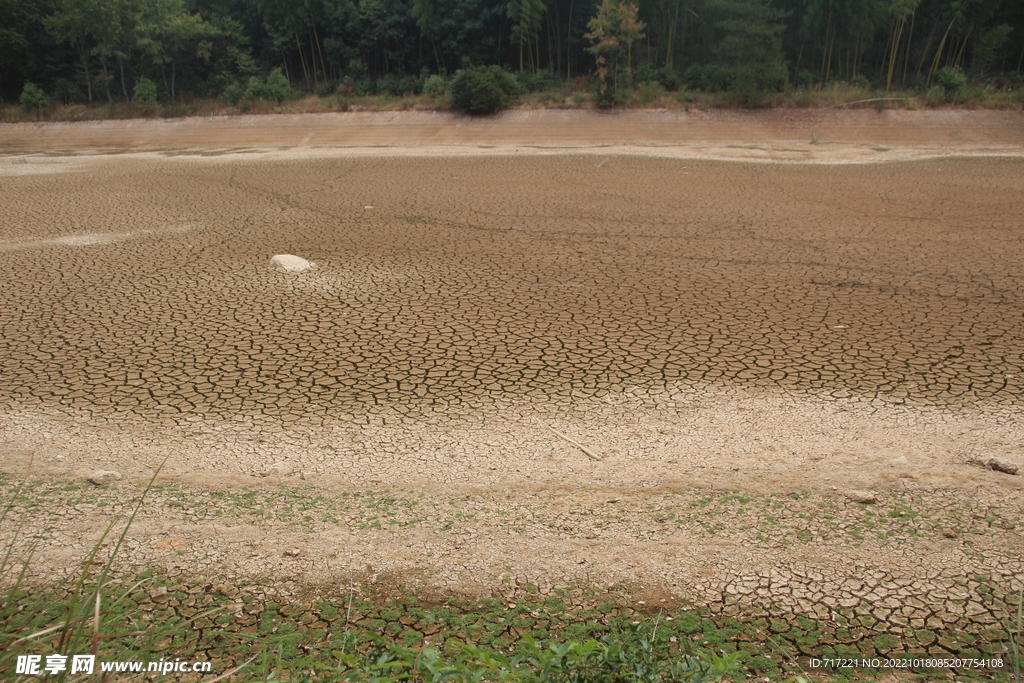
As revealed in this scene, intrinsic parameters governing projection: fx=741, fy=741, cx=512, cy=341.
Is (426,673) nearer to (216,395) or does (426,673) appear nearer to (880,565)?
(880,565)

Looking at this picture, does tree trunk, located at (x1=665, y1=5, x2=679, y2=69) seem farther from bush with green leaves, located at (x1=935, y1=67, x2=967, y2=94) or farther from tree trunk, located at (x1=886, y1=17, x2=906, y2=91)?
bush with green leaves, located at (x1=935, y1=67, x2=967, y2=94)

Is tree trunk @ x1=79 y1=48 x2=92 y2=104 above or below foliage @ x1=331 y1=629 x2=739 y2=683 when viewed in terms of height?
above

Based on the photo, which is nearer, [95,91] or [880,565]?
[880,565]

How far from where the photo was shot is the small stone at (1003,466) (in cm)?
351

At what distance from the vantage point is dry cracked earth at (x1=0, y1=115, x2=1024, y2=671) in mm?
2949

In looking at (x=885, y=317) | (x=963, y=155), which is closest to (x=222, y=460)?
(x=885, y=317)

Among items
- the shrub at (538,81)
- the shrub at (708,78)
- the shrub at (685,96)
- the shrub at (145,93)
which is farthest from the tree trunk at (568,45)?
the shrub at (145,93)

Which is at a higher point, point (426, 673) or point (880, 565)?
point (426, 673)

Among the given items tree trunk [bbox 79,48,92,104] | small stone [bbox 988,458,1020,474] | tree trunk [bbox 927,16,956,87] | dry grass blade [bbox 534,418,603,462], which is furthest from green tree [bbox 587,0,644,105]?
tree trunk [bbox 79,48,92,104]

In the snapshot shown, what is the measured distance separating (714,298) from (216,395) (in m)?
3.88

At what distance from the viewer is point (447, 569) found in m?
2.89

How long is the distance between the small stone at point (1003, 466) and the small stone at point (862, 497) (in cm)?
75

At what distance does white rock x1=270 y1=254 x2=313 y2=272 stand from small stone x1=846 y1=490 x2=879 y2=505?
5.26m

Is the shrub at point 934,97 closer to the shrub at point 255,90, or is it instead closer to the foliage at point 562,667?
the shrub at point 255,90
